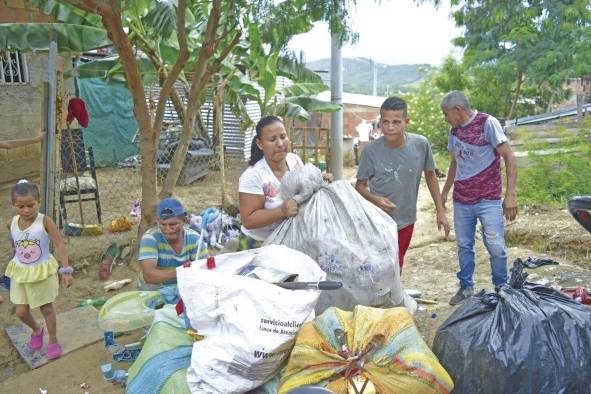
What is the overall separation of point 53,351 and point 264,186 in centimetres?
203

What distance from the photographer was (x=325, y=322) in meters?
1.95

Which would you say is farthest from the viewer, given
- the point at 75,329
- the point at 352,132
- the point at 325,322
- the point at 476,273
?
the point at 352,132

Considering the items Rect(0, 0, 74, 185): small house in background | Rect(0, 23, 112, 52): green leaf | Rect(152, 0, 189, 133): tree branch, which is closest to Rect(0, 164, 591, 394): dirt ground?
Rect(152, 0, 189, 133): tree branch

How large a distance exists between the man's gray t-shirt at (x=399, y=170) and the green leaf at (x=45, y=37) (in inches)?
164

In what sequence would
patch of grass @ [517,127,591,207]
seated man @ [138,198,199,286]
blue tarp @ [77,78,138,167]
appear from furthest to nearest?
blue tarp @ [77,78,138,167], patch of grass @ [517,127,591,207], seated man @ [138,198,199,286]

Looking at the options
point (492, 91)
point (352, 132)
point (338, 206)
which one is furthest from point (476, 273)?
point (352, 132)

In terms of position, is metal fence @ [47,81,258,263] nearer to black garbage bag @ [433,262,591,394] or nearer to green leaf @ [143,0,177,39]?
→ green leaf @ [143,0,177,39]

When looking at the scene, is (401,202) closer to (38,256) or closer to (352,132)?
(38,256)

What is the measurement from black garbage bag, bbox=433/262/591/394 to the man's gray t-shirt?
1.56m

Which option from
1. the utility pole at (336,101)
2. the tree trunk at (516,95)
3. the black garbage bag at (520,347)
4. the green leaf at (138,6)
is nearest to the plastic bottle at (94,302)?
the green leaf at (138,6)

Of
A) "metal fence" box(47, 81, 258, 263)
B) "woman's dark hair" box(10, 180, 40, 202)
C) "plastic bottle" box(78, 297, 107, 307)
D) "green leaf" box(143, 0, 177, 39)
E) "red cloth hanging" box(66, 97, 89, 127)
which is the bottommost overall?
"plastic bottle" box(78, 297, 107, 307)

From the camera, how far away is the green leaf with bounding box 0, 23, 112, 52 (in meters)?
6.08

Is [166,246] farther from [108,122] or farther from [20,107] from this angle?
[108,122]

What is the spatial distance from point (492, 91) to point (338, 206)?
1660cm
